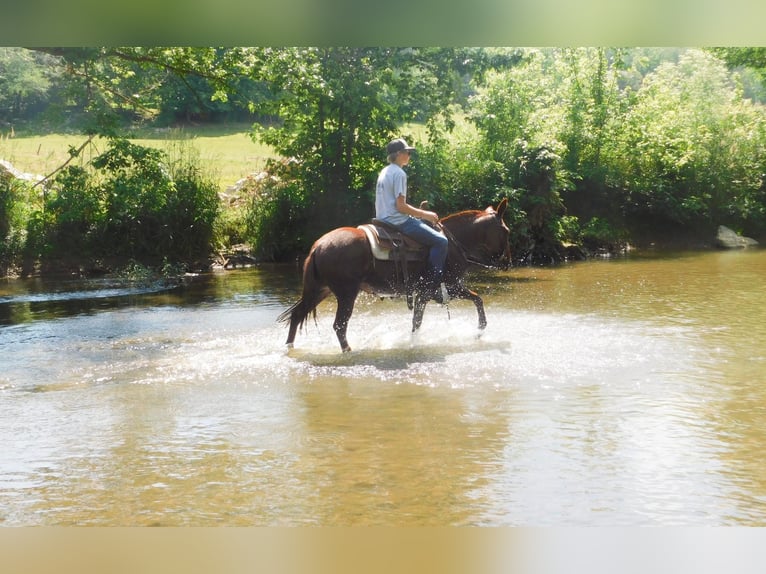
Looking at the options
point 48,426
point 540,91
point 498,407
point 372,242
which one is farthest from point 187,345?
point 540,91

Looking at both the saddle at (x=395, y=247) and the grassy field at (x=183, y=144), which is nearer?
the saddle at (x=395, y=247)

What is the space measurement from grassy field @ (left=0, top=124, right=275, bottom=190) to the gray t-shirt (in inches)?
337

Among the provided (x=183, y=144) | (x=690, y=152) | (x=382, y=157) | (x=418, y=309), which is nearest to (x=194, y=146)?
(x=183, y=144)

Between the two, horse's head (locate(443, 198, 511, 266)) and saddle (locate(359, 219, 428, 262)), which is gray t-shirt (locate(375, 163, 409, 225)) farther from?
horse's head (locate(443, 198, 511, 266))

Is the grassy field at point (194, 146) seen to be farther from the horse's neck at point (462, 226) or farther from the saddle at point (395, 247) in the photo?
the saddle at point (395, 247)

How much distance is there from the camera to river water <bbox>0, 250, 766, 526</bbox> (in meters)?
4.57

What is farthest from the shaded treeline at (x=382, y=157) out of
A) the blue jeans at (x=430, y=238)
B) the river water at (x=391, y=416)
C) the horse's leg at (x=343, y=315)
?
the horse's leg at (x=343, y=315)

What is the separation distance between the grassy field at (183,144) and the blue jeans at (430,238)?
8.64 meters

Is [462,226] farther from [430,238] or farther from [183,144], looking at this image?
[183,144]

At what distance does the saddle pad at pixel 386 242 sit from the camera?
8352 millimetres

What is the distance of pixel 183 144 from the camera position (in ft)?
53.1

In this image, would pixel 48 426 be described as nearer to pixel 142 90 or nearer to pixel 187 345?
pixel 187 345

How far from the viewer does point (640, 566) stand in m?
3.64

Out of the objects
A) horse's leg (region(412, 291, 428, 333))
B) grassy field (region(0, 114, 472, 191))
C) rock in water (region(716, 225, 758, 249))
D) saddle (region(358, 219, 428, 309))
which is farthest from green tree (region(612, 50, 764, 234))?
saddle (region(358, 219, 428, 309))
